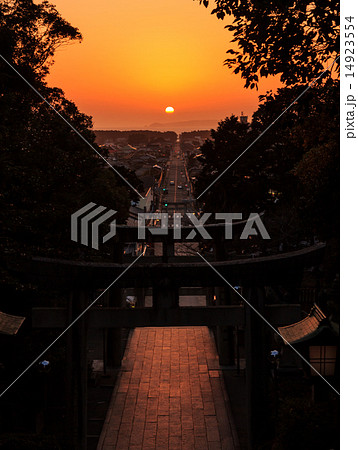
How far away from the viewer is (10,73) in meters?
22.7

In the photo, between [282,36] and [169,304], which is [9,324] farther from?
[282,36]

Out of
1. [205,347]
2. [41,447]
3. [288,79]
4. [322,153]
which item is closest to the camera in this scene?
[288,79]

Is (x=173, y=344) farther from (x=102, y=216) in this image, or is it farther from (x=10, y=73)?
(x=10, y=73)

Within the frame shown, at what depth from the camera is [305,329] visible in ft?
37.0

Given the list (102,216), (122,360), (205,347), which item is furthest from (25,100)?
(205,347)

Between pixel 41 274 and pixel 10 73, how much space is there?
43.1 feet

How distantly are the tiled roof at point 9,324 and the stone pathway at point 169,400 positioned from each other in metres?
5.54

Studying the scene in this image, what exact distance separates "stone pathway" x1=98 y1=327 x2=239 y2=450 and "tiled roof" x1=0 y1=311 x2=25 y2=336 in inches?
218

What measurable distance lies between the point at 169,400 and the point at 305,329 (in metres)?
8.70

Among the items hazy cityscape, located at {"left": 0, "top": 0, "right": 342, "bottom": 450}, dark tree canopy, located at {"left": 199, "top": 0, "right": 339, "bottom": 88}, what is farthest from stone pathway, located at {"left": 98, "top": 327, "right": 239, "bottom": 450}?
dark tree canopy, located at {"left": 199, "top": 0, "right": 339, "bottom": 88}

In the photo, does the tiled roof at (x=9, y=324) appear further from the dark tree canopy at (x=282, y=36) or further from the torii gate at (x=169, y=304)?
the dark tree canopy at (x=282, y=36)

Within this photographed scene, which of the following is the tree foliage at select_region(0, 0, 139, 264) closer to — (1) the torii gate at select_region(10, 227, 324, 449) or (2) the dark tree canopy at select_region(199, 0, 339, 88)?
(1) the torii gate at select_region(10, 227, 324, 449)

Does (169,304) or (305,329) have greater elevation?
(169,304)

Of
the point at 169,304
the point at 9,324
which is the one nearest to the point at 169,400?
the point at 169,304
